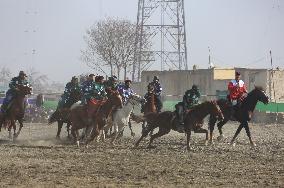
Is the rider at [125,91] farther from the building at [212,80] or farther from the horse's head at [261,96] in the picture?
the building at [212,80]

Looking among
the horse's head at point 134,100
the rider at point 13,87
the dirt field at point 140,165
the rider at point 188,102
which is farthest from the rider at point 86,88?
the rider at point 188,102

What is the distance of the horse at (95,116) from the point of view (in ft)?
65.0

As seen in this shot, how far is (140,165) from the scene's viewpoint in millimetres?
15039

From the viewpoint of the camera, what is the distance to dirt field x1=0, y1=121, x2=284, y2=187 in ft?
40.9

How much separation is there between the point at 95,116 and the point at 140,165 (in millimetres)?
5582

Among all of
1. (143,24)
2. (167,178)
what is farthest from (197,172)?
(143,24)

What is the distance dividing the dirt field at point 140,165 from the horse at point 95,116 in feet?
2.07

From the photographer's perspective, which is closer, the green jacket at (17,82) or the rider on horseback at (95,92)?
the rider on horseback at (95,92)

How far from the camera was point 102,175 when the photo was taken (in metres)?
13.3

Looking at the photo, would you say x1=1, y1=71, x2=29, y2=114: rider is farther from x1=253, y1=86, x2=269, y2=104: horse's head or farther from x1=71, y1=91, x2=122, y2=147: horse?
x1=253, y1=86, x2=269, y2=104: horse's head

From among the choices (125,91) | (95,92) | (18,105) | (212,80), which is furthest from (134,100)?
(212,80)

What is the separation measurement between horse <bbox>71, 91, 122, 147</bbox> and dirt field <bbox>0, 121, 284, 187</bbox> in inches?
24.8

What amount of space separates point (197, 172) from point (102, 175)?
2345mm

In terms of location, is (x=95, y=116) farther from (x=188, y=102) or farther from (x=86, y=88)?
(x=188, y=102)
